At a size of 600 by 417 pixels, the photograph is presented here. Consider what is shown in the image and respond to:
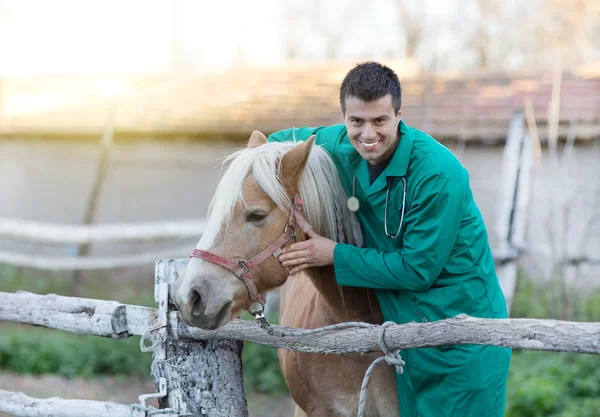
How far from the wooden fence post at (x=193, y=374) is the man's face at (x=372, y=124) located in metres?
0.86

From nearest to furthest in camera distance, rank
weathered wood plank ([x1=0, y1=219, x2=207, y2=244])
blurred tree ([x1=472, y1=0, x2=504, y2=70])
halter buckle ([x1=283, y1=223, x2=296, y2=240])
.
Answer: halter buckle ([x1=283, y1=223, x2=296, y2=240]) → weathered wood plank ([x1=0, y1=219, x2=207, y2=244]) → blurred tree ([x1=472, y1=0, x2=504, y2=70])

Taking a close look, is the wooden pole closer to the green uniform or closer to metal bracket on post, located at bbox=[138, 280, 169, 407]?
metal bracket on post, located at bbox=[138, 280, 169, 407]

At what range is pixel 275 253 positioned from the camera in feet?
8.00

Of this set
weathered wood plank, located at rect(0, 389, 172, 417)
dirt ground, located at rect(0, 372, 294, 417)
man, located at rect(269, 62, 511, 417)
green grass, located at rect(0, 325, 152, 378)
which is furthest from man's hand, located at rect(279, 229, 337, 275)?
green grass, located at rect(0, 325, 152, 378)

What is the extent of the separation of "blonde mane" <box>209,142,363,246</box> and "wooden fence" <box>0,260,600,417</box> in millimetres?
364

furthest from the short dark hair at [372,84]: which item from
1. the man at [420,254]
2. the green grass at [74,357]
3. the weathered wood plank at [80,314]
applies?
the green grass at [74,357]

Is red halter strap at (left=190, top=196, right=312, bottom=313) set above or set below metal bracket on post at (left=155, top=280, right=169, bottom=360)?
above

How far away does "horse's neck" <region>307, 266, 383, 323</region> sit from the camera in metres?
2.77

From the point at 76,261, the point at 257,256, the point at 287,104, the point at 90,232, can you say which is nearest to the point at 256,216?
the point at 257,256

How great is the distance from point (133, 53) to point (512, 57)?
15.7 metres

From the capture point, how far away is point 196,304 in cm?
223

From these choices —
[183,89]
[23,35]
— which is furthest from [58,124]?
[23,35]

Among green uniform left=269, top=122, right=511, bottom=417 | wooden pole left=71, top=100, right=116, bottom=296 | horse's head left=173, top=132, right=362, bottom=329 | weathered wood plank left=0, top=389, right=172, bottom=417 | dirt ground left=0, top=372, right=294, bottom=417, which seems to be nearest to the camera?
horse's head left=173, top=132, right=362, bottom=329

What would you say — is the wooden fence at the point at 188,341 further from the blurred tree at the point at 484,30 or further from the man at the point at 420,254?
the blurred tree at the point at 484,30
